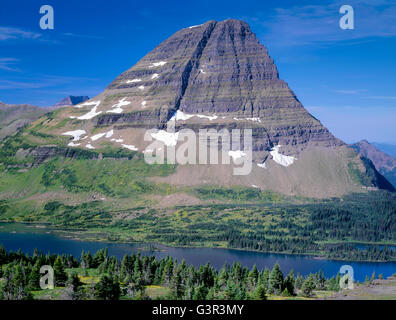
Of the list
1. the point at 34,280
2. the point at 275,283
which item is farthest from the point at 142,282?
the point at 275,283

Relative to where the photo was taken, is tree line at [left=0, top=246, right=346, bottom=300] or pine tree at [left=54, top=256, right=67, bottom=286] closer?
tree line at [left=0, top=246, right=346, bottom=300]

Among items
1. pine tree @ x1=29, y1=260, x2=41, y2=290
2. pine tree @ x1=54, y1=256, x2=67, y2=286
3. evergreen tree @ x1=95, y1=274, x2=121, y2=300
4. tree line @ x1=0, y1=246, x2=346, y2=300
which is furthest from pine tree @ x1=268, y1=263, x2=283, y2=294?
pine tree @ x1=29, y1=260, x2=41, y2=290

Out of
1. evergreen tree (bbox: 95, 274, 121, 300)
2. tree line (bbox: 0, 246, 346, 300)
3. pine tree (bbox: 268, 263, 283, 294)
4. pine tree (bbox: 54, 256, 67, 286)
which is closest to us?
evergreen tree (bbox: 95, 274, 121, 300)

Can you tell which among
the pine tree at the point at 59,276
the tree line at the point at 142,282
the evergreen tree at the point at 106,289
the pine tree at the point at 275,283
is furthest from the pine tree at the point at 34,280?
the pine tree at the point at 275,283

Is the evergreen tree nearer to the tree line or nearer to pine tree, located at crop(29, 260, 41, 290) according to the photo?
the tree line

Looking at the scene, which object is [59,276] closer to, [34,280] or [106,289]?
[34,280]

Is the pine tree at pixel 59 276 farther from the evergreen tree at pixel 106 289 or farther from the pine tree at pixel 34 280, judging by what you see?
the evergreen tree at pixel 106 289

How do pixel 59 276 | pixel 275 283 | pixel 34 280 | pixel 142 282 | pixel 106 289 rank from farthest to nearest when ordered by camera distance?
pixel 59 276 < pixel 142 282 < pixel 275 283 < pixel 34 280 < pixel 106 289

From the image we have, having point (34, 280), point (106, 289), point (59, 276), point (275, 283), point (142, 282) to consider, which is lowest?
point (275, 283)

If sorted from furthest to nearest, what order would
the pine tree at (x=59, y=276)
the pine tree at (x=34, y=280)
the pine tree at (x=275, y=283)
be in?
the pine tree at (x=59, y=276) < the pine tree at (x=275, y=283) < the pine tree at (x=34, y=280)

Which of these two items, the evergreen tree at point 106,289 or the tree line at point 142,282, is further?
the tree line at point 142,282
